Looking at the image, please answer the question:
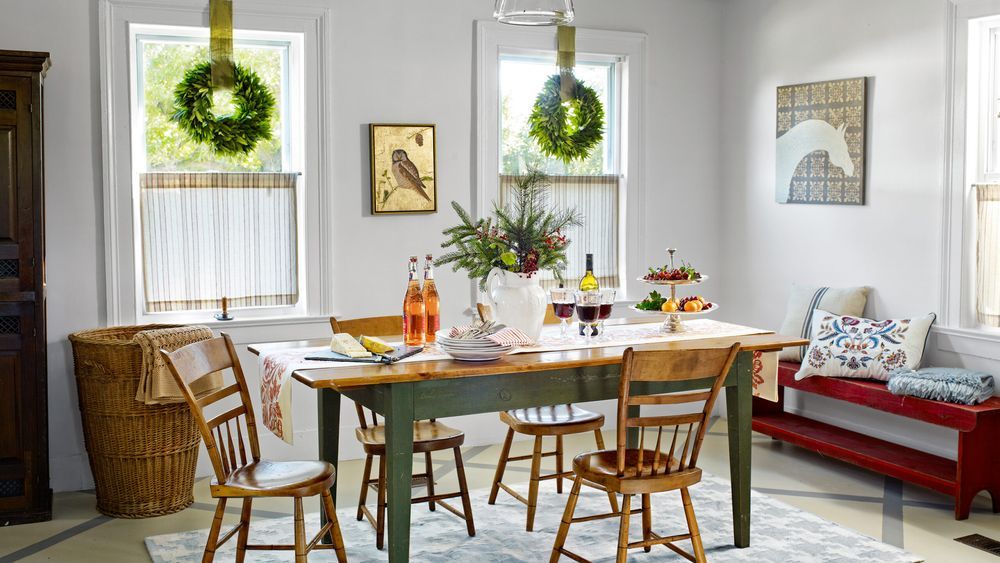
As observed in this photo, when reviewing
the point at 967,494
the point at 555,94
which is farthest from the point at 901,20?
the point at 967,494

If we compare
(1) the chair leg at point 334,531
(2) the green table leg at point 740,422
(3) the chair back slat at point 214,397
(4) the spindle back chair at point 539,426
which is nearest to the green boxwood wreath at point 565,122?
(4) the spindle back chair at point 539,426

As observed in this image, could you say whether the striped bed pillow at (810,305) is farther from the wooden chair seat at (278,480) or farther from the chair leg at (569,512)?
the wooden chair seat at (278,480)

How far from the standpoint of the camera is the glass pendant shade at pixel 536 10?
3469 millimetres

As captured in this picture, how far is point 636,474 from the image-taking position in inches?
131

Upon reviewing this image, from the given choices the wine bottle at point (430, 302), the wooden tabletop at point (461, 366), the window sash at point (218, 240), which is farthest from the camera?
the window sash at point (218, 240)

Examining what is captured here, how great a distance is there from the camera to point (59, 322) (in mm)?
4855

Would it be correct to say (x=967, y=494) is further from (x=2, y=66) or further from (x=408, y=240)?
(x=2, y=66)

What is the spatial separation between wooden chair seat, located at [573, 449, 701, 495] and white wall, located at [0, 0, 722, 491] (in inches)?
90.4

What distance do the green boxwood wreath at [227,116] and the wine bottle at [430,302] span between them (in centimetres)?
187

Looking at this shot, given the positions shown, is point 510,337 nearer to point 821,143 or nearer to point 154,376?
point 154,376

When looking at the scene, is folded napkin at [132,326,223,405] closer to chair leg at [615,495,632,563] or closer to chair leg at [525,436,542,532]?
chair leg at [525,436,542,532]

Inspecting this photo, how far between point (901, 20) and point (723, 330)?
6.94 ft

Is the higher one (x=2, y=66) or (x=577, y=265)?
(x=2, y=66)

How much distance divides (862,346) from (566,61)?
2.31m
